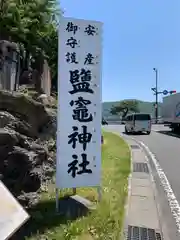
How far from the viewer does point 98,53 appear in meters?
5.22

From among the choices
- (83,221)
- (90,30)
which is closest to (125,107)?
(90,30)

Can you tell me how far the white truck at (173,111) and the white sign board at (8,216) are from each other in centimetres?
2479

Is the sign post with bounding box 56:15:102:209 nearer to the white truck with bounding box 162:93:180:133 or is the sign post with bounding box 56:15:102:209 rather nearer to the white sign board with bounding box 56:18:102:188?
the white sign board with bounding box 56:18:102:188

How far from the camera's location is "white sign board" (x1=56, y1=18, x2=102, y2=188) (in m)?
4.92

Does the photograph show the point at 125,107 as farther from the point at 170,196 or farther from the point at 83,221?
the point at 83,221

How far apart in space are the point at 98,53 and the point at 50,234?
303 centimetres

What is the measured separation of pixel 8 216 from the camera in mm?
2312

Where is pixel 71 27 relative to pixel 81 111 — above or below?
above

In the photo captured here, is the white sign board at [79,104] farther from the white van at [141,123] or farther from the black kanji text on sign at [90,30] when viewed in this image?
the white van at [141,123]

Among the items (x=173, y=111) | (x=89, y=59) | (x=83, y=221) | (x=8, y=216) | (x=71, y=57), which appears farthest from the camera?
(x=173, y=111)

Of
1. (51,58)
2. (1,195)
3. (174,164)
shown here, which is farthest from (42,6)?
(1,195)

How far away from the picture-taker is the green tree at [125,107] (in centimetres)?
7881

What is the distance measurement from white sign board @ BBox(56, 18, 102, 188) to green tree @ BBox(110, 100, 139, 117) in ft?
241

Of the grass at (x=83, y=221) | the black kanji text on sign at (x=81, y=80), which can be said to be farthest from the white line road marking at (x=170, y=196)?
the black kanji text on sign at (x=81, y=80)
